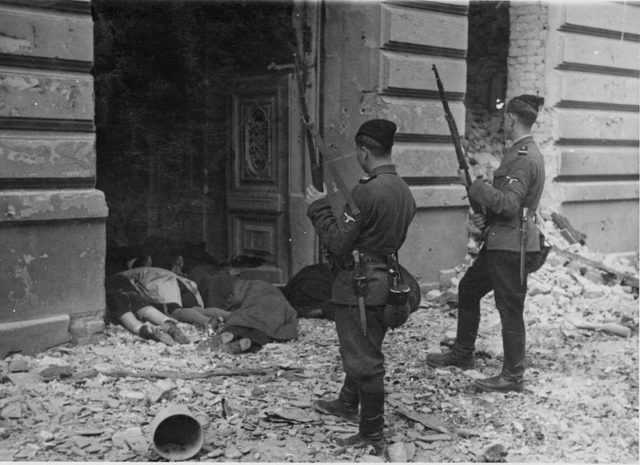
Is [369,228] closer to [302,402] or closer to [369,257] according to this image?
[369,257]

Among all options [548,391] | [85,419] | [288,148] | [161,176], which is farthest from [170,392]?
[161,176]

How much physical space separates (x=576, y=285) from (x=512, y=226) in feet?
10.9

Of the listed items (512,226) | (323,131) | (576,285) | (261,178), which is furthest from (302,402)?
(576,285)

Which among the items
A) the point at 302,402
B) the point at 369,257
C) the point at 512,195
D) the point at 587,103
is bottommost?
the point at 302,402

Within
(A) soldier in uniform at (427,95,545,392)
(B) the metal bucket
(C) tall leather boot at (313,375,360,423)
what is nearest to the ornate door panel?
(A) soldier in uniform at (427,95,545,392)

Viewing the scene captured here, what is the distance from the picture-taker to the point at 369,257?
4031 millimetres

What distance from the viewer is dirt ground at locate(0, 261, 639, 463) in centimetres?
408

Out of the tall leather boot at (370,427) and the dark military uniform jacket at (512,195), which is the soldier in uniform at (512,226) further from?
the tall leather boot at (370,427)

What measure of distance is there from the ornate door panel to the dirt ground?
174 cm

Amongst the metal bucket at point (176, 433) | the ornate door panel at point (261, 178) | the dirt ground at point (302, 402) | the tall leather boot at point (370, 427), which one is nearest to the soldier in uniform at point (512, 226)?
the dirt ground at point (302, 402)

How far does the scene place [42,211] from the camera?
5363mm

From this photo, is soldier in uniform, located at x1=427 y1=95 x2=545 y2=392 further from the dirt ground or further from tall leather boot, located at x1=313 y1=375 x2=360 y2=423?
tall leather boot, located at x1=313 y1=375 x2=360 y2=423

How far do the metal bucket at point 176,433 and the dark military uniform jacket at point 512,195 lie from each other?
227cm

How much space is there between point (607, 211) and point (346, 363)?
668 cm
